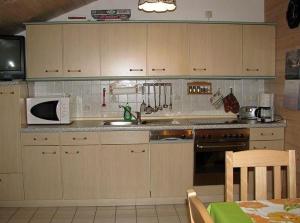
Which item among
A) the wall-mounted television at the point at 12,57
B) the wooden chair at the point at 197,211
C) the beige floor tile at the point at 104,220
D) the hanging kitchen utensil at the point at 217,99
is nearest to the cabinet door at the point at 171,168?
the beige floor tile at the point at 104,220

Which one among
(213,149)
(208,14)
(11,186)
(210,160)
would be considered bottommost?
(11,186)

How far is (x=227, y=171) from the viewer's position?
175cm

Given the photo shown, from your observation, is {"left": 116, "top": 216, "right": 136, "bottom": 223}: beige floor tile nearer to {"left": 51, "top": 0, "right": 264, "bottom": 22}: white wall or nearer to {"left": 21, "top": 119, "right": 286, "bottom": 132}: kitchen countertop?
{"left": 21, "top": 119, "right": 286, "bottom": 132}: kitchen countertop

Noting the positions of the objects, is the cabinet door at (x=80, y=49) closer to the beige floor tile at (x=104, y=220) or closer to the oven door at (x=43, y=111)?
the oven door at (x=43, y=111)

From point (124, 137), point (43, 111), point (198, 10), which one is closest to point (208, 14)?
point (198, 10)

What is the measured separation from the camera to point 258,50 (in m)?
3.80

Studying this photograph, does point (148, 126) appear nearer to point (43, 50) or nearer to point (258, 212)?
point (43, 50)

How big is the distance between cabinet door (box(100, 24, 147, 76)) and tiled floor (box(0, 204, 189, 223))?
154 cm

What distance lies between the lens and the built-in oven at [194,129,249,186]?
136 inches

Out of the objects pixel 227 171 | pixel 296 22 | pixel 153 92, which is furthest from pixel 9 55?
pixel 296 22

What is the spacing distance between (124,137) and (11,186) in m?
1.35

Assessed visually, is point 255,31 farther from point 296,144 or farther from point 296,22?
point 296,144

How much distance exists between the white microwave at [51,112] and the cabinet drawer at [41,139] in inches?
7.6

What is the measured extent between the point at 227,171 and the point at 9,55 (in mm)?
2905
